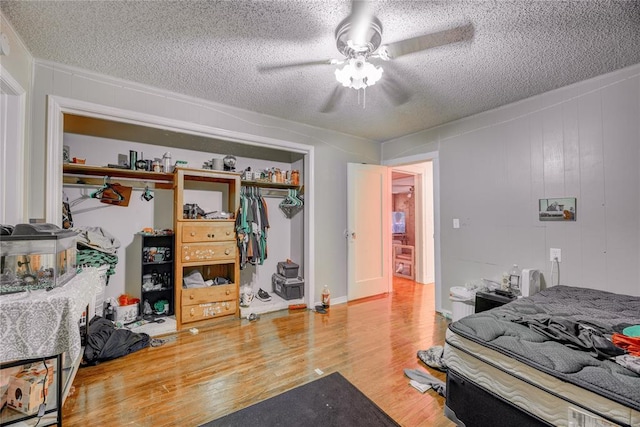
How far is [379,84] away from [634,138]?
2081 millimetres

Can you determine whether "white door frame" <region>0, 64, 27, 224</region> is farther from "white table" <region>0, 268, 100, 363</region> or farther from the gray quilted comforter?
the gray quilted comforter

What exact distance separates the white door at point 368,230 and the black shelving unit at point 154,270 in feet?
7.61

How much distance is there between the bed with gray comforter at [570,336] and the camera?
0.97 m

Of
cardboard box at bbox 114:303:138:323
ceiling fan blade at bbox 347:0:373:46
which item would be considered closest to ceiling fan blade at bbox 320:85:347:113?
ceiling fan blade at bbox 347:0:373:46

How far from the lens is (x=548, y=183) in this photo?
257 centimetres

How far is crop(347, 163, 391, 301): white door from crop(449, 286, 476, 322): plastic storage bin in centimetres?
135

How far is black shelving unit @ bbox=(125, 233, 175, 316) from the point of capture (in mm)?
2992

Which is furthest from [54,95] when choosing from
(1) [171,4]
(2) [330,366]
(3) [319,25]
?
(2) [330,366]

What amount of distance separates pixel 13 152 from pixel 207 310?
2074mm

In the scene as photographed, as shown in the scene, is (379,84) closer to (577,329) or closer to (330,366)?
(577,329)

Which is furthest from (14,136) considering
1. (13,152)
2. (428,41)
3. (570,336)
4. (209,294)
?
(570,336)

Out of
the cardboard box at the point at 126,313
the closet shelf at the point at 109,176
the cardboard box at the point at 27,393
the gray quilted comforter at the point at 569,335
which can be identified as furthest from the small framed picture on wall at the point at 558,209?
the cardboard box at the point at 126,313

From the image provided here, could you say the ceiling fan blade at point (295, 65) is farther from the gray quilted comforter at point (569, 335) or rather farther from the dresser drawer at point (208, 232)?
the gray quilted comforter at point (569, 335)

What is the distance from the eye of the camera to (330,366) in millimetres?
2170
